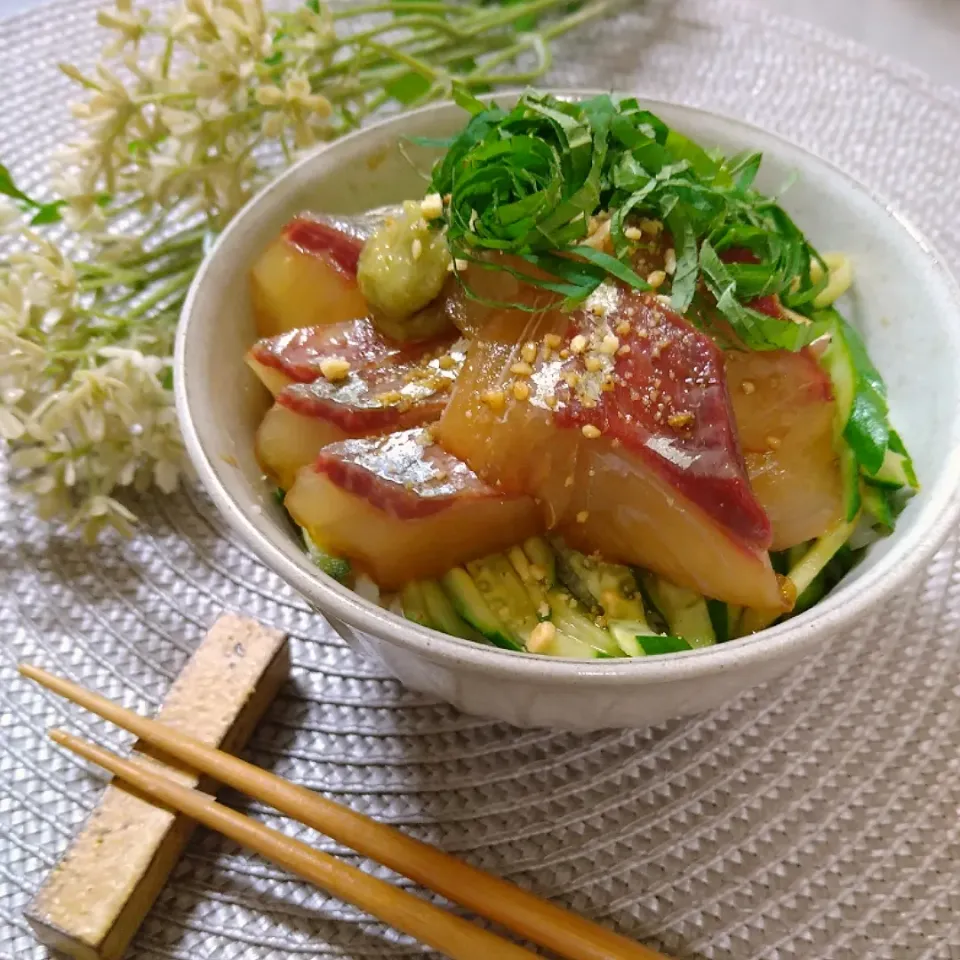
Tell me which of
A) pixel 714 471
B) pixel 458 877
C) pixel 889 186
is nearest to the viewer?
pixel 714 471

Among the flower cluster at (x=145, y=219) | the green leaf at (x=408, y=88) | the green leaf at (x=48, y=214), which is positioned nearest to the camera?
the flower cluster at (x=145, y=219)

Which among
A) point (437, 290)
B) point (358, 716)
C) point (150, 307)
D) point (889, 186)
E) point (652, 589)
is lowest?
point (358, 716)

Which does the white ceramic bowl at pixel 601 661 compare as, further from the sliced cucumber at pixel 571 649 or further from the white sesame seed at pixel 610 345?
the white sesame seed at pixel 610 345


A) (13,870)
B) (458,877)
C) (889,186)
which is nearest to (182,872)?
(13,870)

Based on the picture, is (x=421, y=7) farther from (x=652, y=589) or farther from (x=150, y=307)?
(x=652, y=589)

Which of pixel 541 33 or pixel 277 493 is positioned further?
pixel 541 33

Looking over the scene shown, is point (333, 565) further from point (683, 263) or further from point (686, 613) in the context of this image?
point (683, 263)

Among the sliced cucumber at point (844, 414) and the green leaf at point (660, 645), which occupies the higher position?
the sliced cucumber at point (844, 414)

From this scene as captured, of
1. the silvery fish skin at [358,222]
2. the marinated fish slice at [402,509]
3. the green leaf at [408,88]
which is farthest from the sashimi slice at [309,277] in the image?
the green leaf at [408,88]

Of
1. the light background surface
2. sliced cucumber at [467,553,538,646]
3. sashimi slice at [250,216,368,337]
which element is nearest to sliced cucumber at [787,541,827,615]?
sliced cucumber at [467,553,538,646]
